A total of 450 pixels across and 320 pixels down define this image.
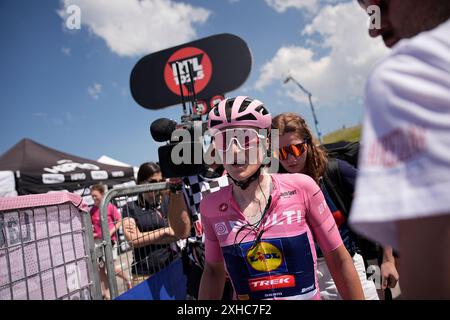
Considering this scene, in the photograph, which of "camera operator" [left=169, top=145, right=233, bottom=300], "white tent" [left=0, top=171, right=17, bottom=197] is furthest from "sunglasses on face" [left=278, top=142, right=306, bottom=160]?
"white tent" [left=0, top=171, right=17, bottom=197]

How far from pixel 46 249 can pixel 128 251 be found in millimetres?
1346

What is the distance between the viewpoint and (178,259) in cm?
388

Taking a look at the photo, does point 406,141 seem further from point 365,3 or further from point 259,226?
point 259,226

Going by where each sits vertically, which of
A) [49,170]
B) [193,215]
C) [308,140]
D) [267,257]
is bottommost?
[267,257]

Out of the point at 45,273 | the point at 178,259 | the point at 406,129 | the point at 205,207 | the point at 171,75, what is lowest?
the point at 178,259

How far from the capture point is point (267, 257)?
170cm

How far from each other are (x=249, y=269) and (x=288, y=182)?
603 millimetres

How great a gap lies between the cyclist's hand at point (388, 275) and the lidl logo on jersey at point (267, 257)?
1.30m

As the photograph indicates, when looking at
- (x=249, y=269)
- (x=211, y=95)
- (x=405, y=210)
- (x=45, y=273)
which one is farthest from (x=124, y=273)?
(x=211, y=95)

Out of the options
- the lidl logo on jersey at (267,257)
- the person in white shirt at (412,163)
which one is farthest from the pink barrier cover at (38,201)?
the person in white shirt at (412,163)

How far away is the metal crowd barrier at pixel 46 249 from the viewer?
5.57ft

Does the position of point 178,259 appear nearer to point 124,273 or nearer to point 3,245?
point 124,273

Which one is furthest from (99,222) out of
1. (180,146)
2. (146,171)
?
(180,146)

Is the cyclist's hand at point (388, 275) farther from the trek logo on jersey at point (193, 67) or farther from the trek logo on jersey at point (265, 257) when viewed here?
the trek logo on jersey at point (193, 67)
